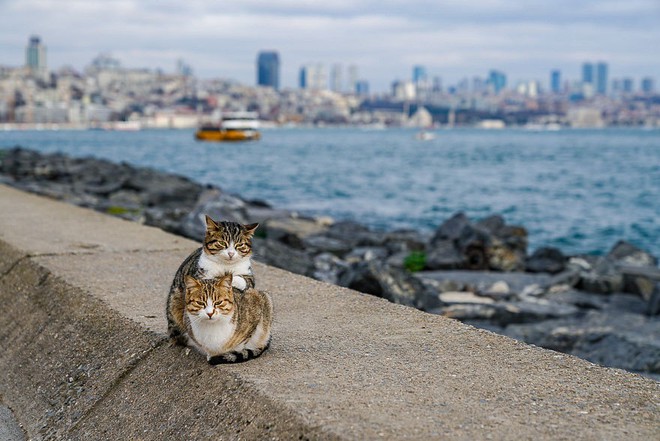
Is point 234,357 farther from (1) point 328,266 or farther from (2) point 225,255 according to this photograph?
(1) point 328,266

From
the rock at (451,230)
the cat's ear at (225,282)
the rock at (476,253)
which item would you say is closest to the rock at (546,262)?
the rock at (476,253)

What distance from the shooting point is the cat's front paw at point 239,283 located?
3.38 meters

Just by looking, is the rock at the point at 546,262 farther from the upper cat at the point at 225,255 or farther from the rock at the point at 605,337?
the upper cat at the point at 225,255

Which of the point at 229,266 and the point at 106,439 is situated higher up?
the point at 229,266

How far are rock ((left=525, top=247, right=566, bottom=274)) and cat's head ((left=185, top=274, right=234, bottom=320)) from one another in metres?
11.9

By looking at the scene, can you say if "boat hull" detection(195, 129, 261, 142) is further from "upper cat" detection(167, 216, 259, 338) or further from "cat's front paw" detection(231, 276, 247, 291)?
"cat's front paw" detection(231, 276, 247, 291)

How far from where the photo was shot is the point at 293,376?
3.39 m

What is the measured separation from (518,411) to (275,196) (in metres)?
30.8

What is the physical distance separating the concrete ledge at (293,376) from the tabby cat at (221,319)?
7cm

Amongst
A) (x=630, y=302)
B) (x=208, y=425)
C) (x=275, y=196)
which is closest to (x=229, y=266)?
(x=208, y=425)

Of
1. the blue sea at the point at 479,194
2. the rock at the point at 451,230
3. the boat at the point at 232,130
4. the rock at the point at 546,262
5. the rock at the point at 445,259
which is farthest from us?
the boat at the point at 232,130

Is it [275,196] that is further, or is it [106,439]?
[275,196]

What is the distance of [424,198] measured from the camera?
1353 inches

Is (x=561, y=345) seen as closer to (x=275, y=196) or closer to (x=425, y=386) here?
(x=425, y=386)
